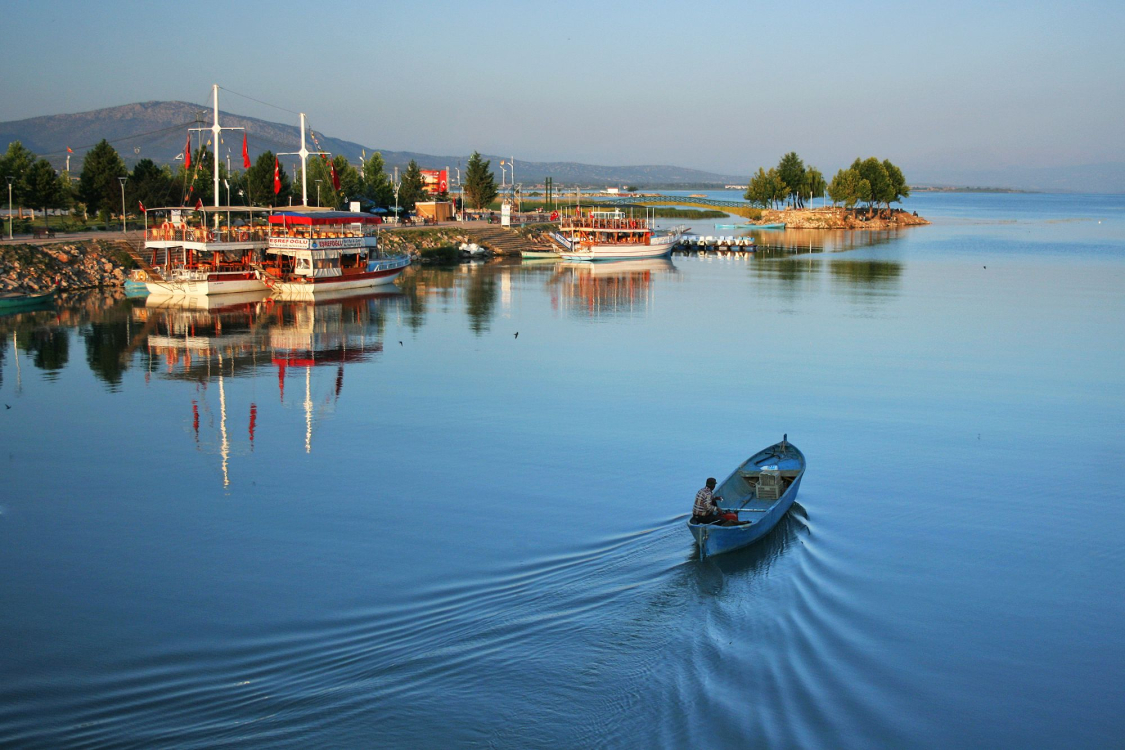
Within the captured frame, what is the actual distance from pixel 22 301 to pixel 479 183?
80.5m

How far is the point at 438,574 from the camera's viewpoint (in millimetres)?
16984

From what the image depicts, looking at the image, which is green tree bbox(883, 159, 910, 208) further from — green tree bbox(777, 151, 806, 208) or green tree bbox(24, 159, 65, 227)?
green tree bbox(24, 159, 65, 227)

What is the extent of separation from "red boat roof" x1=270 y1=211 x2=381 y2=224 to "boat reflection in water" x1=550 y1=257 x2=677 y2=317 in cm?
1492

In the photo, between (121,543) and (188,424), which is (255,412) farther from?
(121,543)

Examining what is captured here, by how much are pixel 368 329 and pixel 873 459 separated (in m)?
29.8

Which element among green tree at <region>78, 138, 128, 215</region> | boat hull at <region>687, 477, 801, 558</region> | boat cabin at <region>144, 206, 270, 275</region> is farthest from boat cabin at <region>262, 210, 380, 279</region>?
boat hull at <region>687, 477, 801, 558</region>

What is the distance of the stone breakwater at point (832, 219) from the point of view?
156750mm

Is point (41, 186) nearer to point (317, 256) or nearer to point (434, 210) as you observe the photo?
point (317, 256)

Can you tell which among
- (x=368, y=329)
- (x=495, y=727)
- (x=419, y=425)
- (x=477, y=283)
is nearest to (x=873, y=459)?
(x=419, y=425)

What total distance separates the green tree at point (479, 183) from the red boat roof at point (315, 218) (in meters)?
60.2

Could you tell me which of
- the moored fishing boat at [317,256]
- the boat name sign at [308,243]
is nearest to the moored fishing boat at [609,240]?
the moored fishing boat at [317,256]

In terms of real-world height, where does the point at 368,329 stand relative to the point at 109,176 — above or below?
below

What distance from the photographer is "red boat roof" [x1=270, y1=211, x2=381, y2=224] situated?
61906 mm

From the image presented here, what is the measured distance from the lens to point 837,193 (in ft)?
506
